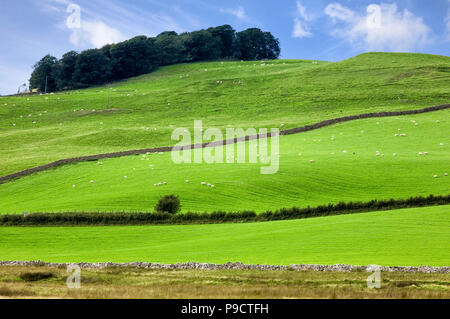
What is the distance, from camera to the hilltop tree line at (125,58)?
15362 cm

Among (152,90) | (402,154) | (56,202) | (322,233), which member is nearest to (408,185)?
(402,154)

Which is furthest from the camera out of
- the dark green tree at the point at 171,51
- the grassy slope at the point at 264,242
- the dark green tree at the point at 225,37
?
the dark green tree at the point at 225,37

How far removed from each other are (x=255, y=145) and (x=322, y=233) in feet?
114

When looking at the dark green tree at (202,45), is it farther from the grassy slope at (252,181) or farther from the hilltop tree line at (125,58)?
the grassy slope at (252,181)

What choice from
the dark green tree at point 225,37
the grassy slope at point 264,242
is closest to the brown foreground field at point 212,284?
the grassy slope at point 264,242

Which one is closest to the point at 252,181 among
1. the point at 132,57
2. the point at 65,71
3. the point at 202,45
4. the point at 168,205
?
the point at 168,205

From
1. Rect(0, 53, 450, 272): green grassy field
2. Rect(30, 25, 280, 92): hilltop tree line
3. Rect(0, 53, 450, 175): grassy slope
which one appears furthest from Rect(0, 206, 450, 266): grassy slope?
Rect(30, 25, 280, 92): hilltop tree line

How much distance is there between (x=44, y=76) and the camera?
509 ft

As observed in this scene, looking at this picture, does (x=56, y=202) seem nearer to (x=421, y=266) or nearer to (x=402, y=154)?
(x=421, y=266)

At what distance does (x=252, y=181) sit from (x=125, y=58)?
119 m

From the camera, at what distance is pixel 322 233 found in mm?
34531

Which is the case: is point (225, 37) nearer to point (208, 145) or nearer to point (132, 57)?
point (132, 57)

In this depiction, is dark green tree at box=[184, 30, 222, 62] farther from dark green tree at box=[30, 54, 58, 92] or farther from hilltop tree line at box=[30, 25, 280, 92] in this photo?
dark green tree at box=[30, 54, 58, 92]

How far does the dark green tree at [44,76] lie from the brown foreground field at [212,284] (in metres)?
136
